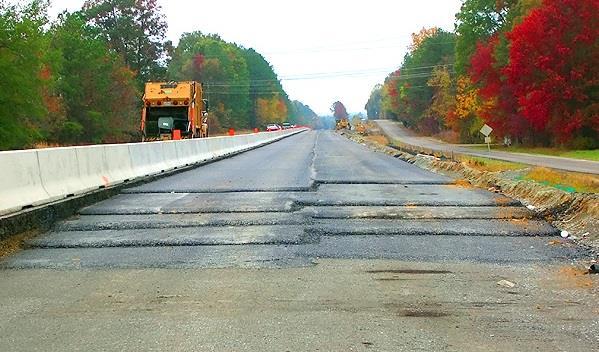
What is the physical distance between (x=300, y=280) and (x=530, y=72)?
3910cm

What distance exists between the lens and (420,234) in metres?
9.77

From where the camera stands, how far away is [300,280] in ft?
23.8

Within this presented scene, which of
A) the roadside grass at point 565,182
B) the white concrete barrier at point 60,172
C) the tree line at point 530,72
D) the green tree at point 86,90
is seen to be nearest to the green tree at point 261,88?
the tree line at point 530,72

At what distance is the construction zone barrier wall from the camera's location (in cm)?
1015

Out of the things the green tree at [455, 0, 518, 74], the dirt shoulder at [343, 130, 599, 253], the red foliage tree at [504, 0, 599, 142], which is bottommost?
the dirt shoulder at [343, 130, 599, 253]

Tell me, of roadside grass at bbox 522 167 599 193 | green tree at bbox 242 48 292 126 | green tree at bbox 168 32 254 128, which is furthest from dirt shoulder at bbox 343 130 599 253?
green tree at bbox 242 48 292 126

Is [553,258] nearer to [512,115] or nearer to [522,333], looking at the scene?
[522,333]

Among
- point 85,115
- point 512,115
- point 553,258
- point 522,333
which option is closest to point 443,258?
point 553,258

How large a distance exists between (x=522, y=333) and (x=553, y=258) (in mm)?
3150

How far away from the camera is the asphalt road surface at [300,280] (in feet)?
17.6

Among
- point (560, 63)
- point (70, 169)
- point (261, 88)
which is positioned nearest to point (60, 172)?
point (70, 169)

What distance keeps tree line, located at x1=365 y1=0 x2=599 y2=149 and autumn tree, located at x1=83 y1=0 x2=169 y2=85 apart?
38.9 metres

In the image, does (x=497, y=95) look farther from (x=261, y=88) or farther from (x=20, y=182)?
(x=261, y=88)

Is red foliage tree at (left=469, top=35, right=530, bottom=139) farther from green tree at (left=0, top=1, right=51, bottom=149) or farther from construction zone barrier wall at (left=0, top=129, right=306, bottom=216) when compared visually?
construction zone barrier wall at (left=0, top=129, right=306, bottom=216)
